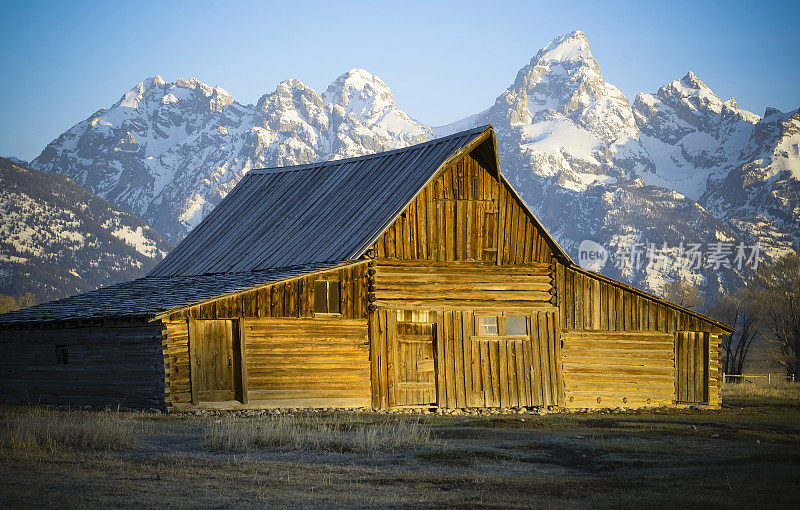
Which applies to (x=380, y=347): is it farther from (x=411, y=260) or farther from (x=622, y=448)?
(x=622, y=448)

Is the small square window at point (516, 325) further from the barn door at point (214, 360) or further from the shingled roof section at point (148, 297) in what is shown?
the barn door at point (214, 360)

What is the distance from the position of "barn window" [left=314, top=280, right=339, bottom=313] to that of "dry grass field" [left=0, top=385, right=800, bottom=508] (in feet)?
14.4

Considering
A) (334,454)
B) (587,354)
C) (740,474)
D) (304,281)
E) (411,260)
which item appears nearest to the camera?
(740,474)

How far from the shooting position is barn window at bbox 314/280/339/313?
1203 inches

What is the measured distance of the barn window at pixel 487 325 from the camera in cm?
3281

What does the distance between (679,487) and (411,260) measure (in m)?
16.2

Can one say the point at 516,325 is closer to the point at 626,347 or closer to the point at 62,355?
the point at 626,347

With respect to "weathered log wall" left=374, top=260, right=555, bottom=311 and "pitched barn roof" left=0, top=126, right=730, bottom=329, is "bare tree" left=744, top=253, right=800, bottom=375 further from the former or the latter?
"weathered log wall" left=374, top=260, right=555, bottom=311

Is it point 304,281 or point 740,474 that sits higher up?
point 304,281

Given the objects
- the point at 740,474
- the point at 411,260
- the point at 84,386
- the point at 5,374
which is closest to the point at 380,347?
the point at 411,260

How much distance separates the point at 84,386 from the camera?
30.3 metres

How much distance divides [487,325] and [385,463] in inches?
556

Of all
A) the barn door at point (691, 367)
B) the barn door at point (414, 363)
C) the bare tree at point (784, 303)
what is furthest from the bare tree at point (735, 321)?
the barn door at point (414, 363)

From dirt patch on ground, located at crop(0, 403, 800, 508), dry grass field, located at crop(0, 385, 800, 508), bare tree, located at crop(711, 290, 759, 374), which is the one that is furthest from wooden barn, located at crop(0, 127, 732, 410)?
bare tree, located at crop(711, 290, 759, 374)
